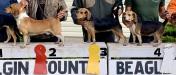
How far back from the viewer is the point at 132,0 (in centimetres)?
557

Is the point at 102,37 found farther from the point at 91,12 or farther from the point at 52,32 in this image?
the point at 52,32

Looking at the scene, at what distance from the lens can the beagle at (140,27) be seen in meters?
4.78

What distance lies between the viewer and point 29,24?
184 inches

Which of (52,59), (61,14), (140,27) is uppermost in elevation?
(61,14)

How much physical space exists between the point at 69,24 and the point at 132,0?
584 centimetres

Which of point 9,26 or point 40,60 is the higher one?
point 9,26

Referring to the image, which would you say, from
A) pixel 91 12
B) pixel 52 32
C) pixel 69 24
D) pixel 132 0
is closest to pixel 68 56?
pixel 52 32

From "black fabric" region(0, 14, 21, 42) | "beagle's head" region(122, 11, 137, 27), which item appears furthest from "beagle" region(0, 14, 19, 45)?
"beagle's head" region(122, 11, 137, 27)

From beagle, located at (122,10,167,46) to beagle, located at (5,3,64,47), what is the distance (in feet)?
1.96

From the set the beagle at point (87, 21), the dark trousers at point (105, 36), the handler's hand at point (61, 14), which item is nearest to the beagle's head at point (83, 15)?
the beagle at point (87, 21)

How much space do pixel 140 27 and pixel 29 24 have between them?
0.97m

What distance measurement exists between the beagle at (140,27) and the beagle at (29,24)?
1.96ft

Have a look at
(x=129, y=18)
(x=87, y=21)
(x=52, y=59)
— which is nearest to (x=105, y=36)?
(x=87, y=21)

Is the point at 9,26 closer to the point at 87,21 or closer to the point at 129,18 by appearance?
the point at 87,21
